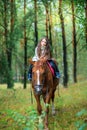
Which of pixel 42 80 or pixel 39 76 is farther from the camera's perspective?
pixel 42 80

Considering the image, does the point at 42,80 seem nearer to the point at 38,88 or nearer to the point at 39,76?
the point at 39,76

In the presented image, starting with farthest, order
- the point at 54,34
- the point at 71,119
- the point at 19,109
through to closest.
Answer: the point at 54,34 → the point at 19,109 → the point at 71,119

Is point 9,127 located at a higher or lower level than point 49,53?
lower

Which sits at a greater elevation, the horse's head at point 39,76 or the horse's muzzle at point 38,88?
the horse's head at point 39,76

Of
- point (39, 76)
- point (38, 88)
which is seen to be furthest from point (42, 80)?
point (38, 88)

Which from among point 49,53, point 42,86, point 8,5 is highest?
point 8,5

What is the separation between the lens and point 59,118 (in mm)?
12805

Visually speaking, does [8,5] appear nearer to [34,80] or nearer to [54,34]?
[54,34]

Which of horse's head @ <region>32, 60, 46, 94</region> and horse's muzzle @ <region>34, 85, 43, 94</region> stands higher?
horse's head @ <region>32, 60, 46, 94</region>

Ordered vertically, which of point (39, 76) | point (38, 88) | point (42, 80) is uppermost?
point (39, 76)

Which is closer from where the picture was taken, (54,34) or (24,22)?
(24,22)

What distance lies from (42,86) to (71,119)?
2001 mm

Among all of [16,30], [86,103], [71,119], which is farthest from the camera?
[16,30]

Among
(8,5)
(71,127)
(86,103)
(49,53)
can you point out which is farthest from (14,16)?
(71,127)
